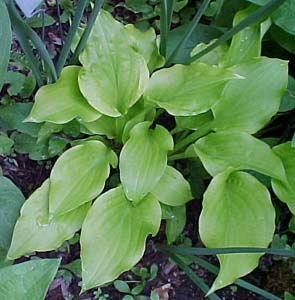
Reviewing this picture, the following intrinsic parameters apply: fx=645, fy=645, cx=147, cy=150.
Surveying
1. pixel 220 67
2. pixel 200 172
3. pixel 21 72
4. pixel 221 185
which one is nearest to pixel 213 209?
pixel 221 185

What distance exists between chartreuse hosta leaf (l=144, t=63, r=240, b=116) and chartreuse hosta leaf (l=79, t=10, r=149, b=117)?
0.04m

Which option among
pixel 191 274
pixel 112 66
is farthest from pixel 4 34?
pixel 191 274

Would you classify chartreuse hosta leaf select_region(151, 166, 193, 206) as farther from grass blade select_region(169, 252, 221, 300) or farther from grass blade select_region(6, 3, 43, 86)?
grass blade select_region(6, 3, 43, 86)

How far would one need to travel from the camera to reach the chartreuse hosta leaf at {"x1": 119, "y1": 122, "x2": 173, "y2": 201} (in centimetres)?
148

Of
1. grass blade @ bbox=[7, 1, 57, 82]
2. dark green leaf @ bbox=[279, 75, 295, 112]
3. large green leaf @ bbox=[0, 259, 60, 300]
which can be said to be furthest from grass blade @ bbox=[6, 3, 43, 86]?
dark green leaf @ bbox=[279, 75, 295, 112]

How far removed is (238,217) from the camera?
151 centimetres

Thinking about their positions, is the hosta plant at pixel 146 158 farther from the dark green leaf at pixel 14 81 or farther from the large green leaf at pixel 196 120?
the dark green leaf at pixel 14 81

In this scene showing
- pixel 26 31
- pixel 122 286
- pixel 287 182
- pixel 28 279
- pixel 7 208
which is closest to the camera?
pixel 28 279

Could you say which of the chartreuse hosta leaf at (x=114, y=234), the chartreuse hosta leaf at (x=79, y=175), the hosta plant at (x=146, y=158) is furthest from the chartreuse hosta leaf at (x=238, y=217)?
the chartreuse hosta leaf at (x=79, y=175)

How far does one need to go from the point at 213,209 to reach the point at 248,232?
0.32 ft

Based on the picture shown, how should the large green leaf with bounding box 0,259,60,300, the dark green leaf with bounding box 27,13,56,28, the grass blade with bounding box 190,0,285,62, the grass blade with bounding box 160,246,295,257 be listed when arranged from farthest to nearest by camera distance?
the dark green leaf with bounding box 27,13,56,28, the grass blade with bounding box 190,0,285,62, the grass blade with bounding box 160,246,295,257, the large green leaf with bounding box 0,259,60,300

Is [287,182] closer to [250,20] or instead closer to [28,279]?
[250,20]

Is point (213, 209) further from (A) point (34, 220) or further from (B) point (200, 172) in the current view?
(A) point (34, 220)

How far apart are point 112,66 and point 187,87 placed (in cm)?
18
